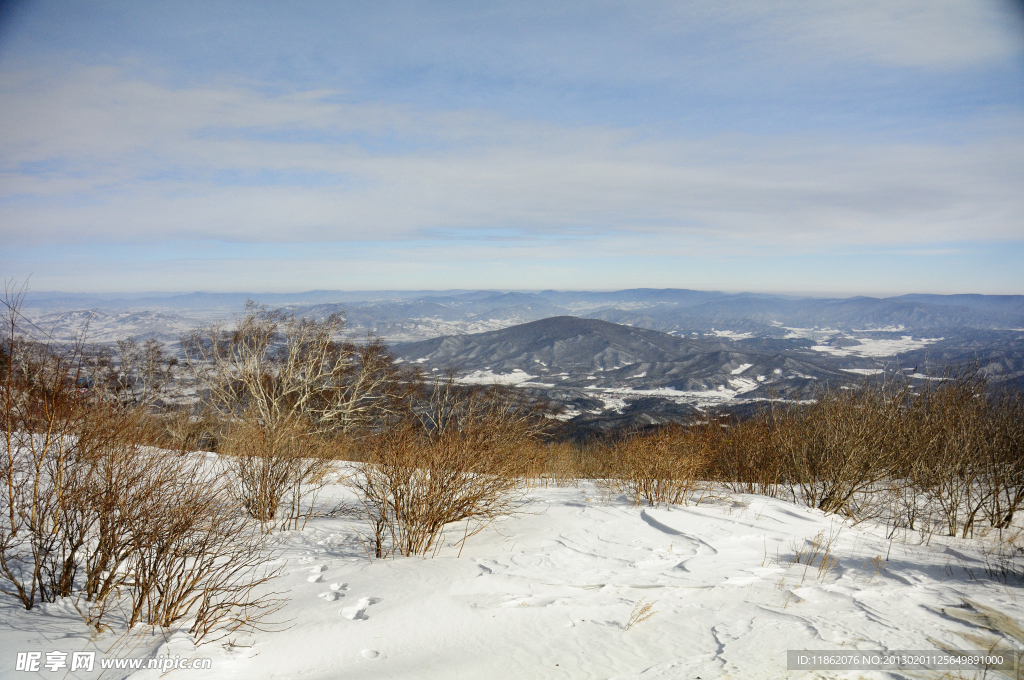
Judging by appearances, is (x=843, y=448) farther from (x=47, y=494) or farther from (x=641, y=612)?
(x=47, y=494)

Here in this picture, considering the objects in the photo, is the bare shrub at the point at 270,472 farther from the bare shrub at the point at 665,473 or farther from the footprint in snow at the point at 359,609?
the bare shrub at the point at 665,473

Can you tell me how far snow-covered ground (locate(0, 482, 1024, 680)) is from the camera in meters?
3.87

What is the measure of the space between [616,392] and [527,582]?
117 meters

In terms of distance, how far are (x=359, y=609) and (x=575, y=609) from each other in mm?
2151

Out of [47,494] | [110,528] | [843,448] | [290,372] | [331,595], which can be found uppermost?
[47,494]

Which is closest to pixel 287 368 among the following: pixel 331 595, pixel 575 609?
pixel 331 595

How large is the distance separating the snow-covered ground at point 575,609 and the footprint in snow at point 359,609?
2 centimetres

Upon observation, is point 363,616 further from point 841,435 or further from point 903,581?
point 841,435

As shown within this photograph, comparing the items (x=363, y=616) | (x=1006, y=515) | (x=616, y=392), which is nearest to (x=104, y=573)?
(x=363, y=616)

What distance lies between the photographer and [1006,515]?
9.68 m

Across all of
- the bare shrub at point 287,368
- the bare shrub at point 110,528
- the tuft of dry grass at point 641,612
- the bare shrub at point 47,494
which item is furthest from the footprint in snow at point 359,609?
the bare shrub at point 287,368

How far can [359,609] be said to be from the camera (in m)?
4.77

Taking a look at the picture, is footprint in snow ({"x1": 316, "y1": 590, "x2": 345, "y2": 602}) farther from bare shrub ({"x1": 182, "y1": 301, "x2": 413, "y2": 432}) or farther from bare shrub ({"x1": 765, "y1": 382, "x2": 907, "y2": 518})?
bare shrub ({"x1": 182, "y1": 301, "x2": 413, "y2": 432})

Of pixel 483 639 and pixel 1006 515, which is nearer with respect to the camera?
pixel 483 639
